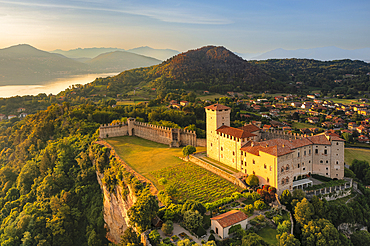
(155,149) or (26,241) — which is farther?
(155,149)

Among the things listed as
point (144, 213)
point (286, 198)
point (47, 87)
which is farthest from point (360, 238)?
point (47, 87)

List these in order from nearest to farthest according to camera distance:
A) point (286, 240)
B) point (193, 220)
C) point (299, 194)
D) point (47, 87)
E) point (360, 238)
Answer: point (286, 240) → point (193, 220) → point (360, 238) → point (299, 194) → point (47, 87)

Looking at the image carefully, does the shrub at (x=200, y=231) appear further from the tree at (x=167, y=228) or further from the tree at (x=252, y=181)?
the tree at (x=252, y=181)

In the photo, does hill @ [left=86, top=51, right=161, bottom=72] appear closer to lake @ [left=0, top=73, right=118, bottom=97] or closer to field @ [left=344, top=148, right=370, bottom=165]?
lake @ [left=0, top=73, right=118, bottom=97]

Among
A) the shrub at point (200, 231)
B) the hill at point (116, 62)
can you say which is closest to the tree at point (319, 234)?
the shrub at point (200, 231)

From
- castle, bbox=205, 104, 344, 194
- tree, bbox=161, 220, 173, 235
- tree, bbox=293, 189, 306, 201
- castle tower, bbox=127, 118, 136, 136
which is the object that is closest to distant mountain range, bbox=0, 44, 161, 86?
castle tower, bbox=127, 118, 136, 136

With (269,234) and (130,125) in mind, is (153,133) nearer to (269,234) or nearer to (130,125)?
(130,125)

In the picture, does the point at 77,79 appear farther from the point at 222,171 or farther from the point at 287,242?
the point at 287,242

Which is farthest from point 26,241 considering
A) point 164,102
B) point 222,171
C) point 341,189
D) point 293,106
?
point 293,106
